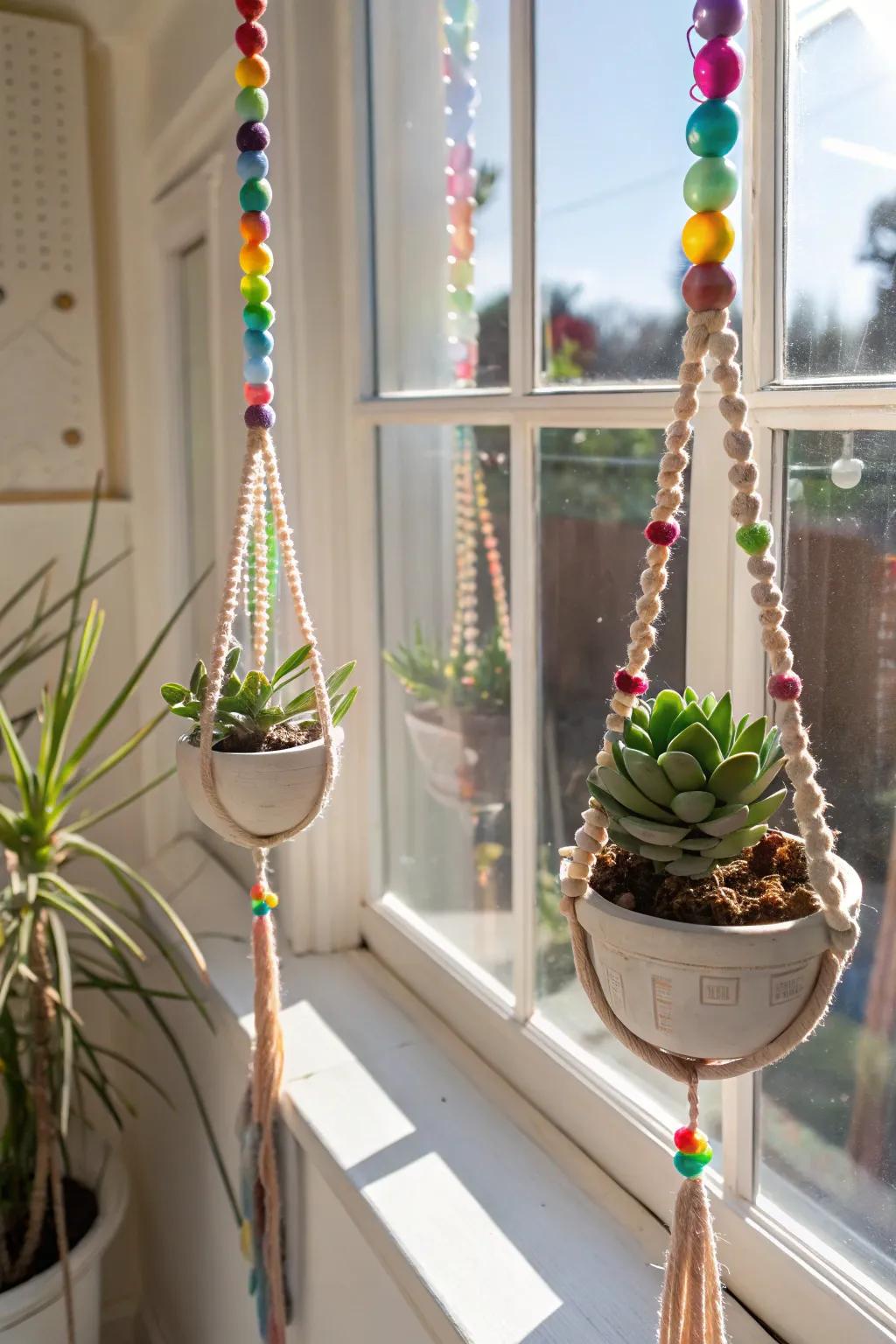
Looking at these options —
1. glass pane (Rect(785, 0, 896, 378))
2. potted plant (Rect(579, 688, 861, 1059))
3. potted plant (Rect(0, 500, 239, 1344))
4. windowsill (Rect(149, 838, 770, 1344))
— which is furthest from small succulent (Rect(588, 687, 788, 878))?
potted plant (Rect(0, 500, 239, 1344))

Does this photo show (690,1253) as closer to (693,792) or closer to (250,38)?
(693,792)

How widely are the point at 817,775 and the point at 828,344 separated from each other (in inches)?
10.9

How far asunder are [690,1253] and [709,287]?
0.50 meters

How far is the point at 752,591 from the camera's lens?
0.54m

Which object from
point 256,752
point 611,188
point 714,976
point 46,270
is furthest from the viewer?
point 46,270

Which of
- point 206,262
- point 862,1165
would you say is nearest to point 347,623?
point 206,262

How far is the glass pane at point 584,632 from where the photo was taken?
0.89 metres

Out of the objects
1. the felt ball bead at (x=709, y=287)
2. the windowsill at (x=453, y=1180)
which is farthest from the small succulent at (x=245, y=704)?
the windowsill at (x=453, y=1180)

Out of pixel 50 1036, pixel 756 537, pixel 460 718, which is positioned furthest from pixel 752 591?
pixel 50 1036

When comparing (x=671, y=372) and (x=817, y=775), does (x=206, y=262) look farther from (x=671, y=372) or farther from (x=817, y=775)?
(x=817, y=775)

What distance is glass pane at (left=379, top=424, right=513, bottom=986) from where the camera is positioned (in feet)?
3.81

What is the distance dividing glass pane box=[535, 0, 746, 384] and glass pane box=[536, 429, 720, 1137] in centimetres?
7

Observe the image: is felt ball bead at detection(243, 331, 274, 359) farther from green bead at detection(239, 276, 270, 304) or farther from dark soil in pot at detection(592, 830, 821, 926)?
dark soil in pot at detection(592, 830, 821, 926)

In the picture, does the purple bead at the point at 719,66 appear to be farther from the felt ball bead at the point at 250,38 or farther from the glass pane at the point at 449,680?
the glass pane at the point at 449,680
